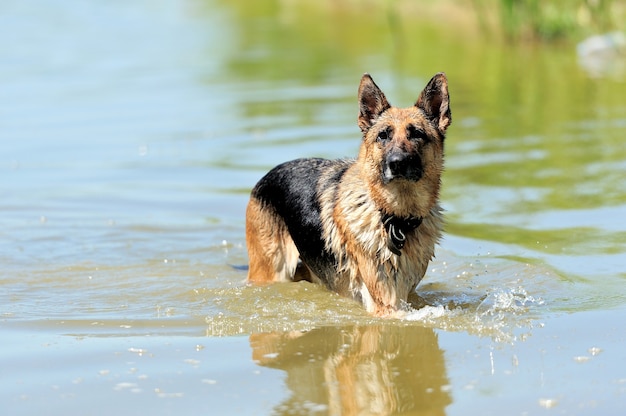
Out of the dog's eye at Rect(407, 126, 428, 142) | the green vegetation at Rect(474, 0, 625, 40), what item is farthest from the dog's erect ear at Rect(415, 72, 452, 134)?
the green vegetation at Rect(474, 0, 625, 40)

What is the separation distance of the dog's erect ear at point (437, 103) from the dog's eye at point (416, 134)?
0.82 ft

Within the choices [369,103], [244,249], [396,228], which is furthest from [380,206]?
[244,249]

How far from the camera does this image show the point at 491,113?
47.6ft

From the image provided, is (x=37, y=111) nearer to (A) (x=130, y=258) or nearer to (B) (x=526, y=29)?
(A) (x=130, y=258)

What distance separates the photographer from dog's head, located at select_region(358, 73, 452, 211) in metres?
6.52

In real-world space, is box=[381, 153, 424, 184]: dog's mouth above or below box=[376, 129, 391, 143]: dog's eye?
below

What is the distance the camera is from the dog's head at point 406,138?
257 inches

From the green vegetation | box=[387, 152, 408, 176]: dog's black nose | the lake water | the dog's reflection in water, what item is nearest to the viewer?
the dog's reflection in water

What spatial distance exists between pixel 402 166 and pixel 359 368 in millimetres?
1426

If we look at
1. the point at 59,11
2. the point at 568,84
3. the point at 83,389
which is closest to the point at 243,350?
the point at 83,389

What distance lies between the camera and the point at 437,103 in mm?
6922

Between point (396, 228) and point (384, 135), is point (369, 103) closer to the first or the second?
point (384, 135)

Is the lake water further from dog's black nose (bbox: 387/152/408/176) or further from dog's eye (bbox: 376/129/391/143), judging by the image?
dog's eye (bbox: 376/129/391/143)

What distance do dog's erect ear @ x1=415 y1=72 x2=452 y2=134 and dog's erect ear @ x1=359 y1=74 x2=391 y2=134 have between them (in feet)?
0.83
